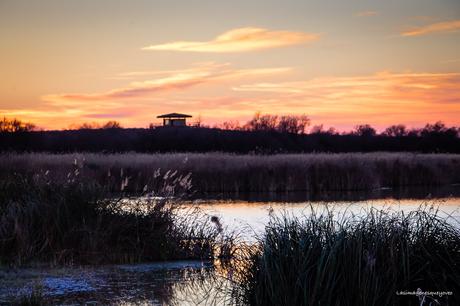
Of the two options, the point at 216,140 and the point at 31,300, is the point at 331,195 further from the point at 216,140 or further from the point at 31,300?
the point at 216,140

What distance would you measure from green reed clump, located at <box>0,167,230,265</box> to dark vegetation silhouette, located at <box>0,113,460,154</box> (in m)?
46.7

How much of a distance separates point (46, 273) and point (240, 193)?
1556 centimetres

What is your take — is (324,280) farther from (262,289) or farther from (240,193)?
(240,193)

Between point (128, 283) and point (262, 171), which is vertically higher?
point (262, 171)

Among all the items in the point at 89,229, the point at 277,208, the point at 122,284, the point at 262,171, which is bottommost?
the point at 122,284

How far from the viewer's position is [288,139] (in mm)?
67438

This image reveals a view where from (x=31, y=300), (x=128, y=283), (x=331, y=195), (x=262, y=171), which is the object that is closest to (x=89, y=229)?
(x=128, y=283)

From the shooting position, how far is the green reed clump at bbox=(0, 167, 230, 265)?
10.5 metres

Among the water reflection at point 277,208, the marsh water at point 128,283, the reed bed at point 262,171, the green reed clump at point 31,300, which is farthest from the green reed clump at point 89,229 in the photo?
the reed bed at point 262,171

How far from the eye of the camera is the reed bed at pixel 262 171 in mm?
25391

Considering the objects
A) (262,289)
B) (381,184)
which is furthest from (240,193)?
(262,289)

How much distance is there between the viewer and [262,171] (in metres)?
26.5

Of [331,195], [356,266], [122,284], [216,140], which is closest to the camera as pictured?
[356,266]

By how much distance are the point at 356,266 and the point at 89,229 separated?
530 centimetres
